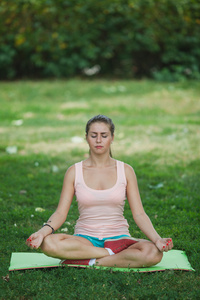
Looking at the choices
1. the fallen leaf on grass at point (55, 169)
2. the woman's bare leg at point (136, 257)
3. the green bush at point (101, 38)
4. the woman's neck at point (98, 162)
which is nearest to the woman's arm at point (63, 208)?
the woman's neck at point (98, 162)

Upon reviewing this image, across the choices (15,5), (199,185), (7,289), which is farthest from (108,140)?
(15,5)

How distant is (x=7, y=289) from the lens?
2.95 m

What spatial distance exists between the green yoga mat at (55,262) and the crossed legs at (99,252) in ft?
0.18

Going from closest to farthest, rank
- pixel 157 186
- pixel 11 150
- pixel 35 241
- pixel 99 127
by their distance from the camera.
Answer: pixel 35 241
pixel 99 127
pixel 157 186
pixel 11 150

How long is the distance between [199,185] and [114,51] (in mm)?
10117

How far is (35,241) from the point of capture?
9.88 ft

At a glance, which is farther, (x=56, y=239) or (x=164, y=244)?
(x=56, y=239)

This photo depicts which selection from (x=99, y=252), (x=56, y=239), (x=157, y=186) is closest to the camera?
(x=56, y=239)

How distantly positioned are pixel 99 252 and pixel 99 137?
820 mm

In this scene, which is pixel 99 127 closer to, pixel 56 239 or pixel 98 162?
pixel 98 162

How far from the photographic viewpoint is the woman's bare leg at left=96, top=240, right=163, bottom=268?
318 centimetres

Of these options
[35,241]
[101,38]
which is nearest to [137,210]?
[35,241]

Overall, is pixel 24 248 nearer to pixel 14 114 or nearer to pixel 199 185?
pixel 199 185

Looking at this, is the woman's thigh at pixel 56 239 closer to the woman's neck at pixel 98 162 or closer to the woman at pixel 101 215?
the woman at pixel 101 215
